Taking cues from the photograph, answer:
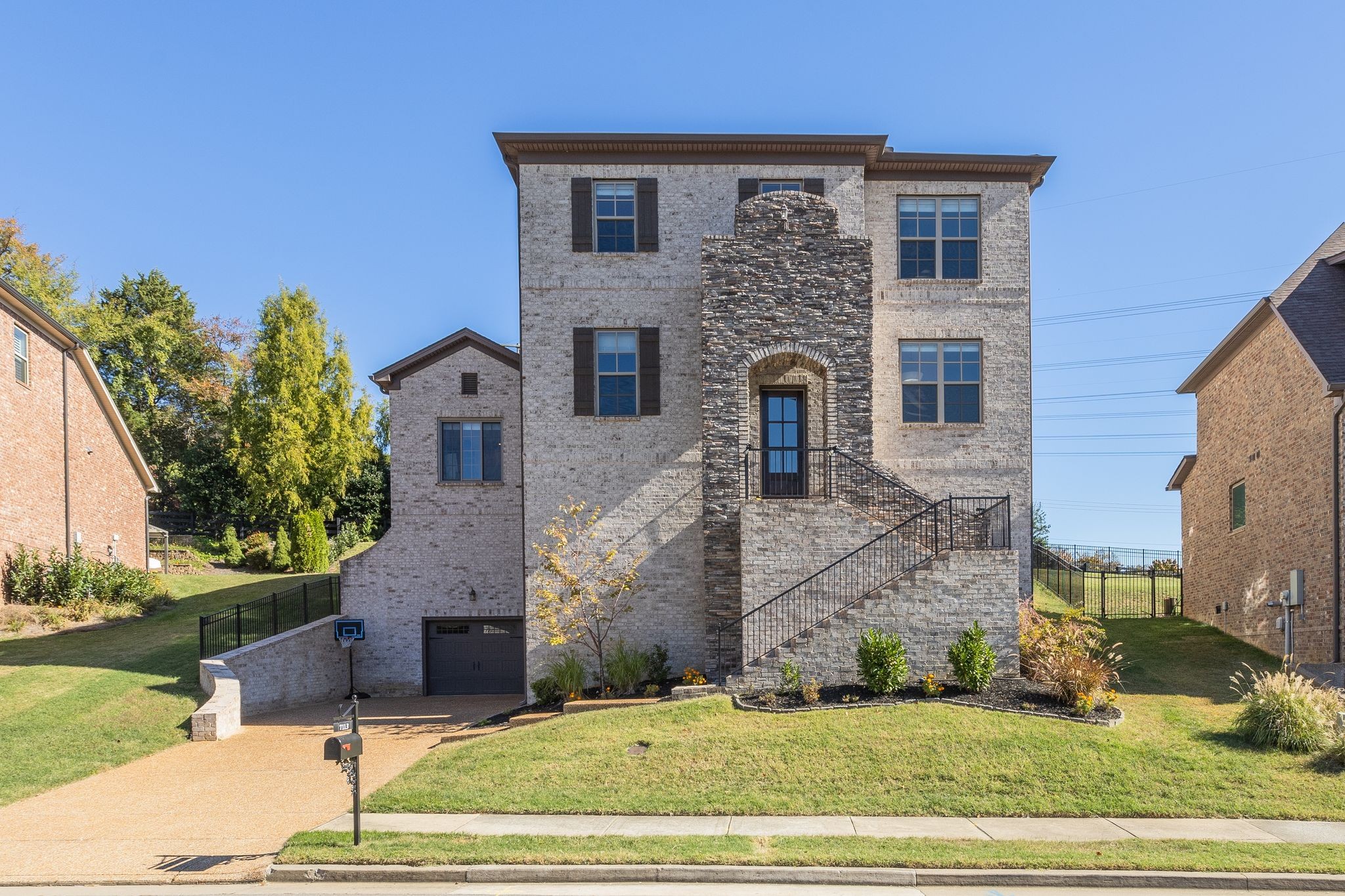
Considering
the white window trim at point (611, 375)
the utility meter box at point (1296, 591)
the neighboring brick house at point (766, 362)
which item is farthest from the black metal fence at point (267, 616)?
the utility meter box at point (1296, 591)

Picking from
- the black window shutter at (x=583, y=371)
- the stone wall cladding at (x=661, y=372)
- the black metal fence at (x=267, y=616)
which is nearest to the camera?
the stone wall cladding at (x=661, y=372)

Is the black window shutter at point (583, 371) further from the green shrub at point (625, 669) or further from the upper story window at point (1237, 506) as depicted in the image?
the upper story window at point (1237, 506)

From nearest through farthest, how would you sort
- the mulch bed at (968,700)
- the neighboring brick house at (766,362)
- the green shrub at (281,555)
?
the mulch bed at (968,700)
the neighboring brick house at (766,362)
the green shrub at (281,555)

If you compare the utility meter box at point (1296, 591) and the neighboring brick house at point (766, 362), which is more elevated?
the neighboring brick house at point (766, 362)

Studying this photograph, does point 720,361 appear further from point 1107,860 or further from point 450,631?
point 1107,860

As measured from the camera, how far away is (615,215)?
1981 centimetres

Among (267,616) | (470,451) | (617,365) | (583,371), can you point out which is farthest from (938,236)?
(267,616)

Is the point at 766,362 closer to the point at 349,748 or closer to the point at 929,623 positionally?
the point at 929,623

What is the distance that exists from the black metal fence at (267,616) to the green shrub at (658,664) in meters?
8.64

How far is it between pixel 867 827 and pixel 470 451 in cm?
1383

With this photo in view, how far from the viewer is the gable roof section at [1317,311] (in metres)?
18.4

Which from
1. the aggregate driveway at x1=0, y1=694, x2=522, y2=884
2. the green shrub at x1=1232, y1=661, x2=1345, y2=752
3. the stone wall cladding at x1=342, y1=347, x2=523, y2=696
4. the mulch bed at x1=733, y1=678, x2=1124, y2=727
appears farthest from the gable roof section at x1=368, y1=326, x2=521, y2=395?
the green shrub at x1=1232, y1=661, x2=1345, y2=752

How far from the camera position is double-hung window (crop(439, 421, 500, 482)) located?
72.9ft

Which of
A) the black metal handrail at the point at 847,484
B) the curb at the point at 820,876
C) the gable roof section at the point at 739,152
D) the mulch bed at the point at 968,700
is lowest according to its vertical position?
the curb at the point at 820,876
